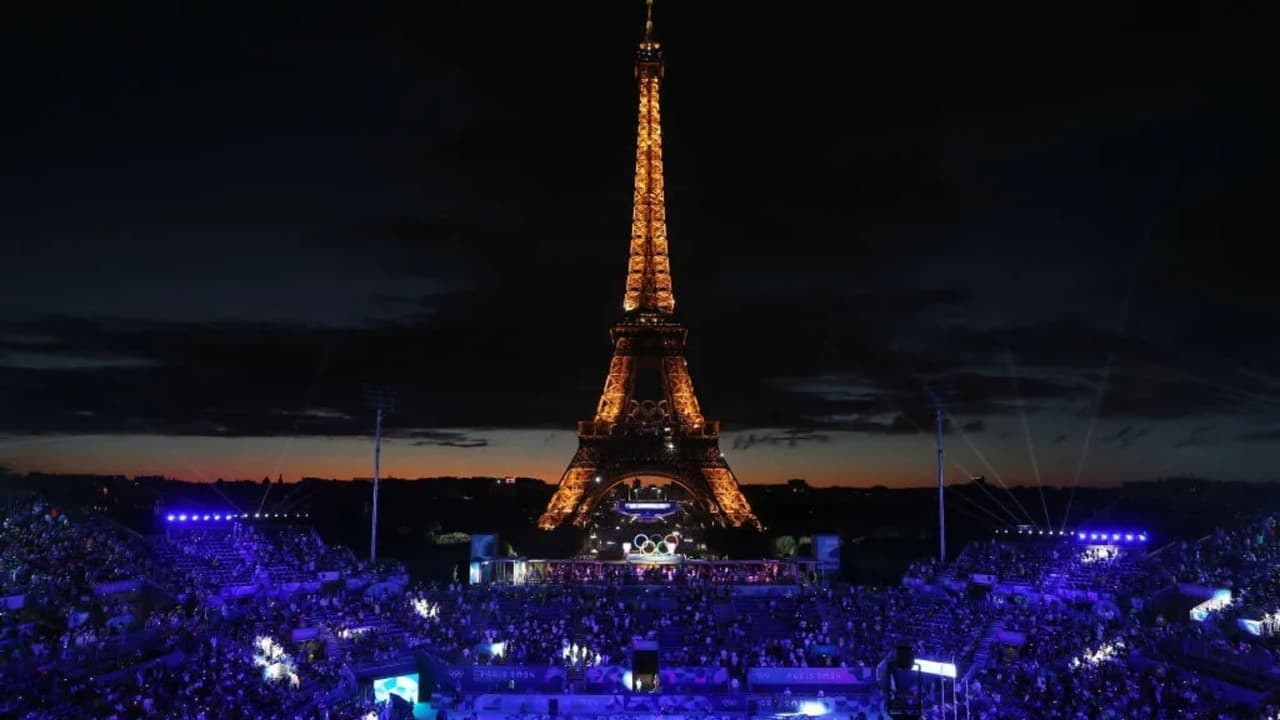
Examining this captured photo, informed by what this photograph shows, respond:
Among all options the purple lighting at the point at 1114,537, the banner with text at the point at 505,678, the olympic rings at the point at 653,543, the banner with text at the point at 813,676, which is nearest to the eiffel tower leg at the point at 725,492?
the olympic rings at the point at 653,543

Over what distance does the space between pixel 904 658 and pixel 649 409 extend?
1013 inches

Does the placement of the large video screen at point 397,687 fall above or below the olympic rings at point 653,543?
below

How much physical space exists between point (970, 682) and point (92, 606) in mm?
26415

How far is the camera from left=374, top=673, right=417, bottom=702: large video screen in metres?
32.0

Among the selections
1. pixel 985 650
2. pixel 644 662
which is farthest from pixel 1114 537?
pixel 644 662

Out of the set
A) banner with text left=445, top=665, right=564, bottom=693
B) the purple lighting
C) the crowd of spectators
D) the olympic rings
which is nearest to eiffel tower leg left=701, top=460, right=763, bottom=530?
the olympic rings

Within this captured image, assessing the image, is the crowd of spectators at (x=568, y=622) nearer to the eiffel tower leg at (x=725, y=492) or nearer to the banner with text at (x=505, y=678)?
the banner with text at (x=505, y=678)

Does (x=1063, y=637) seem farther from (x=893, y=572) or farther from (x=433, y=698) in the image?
(x=893, y=572)

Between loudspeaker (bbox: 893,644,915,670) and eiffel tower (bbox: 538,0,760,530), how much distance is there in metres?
20.7

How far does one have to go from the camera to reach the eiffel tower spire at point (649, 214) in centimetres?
5625

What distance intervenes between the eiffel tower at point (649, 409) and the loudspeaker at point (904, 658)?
20.7 metres

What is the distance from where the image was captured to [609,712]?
3012cm

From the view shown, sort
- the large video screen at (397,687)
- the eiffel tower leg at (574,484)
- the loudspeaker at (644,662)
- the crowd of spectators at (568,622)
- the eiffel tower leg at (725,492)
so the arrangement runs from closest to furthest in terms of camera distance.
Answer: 1. the crowd of spectators at (568,622)
2. the large video screen at (397,687)
3. the loudspeaker at (644,662)
4. the eiffel tower leg at (574,484)
5. the eiffel tower leg at (725,492)

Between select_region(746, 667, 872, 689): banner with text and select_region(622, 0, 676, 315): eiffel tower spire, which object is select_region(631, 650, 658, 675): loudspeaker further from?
select_region(622, 0, 676, 315): eiffel tower spire
